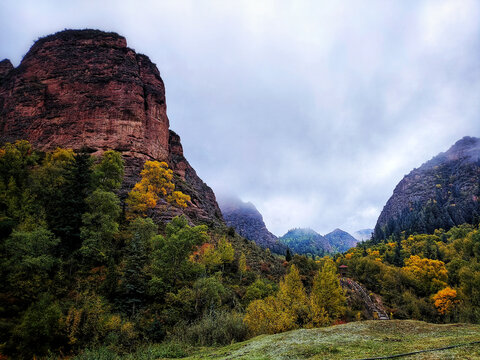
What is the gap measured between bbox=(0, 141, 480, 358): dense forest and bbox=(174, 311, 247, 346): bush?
0.24 feet

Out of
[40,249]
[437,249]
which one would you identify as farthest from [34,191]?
[437,249]

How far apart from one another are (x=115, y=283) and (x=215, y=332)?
10565 millimetres

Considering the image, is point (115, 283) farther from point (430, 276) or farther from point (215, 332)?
point (430, 276)

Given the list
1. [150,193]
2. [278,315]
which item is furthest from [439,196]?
[278,315]

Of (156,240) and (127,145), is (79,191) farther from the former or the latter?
(127,145)

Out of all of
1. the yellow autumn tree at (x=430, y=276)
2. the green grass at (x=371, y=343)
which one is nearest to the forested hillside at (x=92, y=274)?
the green grass at (x=371, y=343)

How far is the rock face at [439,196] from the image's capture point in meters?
111

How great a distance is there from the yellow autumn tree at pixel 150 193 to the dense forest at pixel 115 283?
0.29 meters

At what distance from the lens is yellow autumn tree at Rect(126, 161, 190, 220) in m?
33.1

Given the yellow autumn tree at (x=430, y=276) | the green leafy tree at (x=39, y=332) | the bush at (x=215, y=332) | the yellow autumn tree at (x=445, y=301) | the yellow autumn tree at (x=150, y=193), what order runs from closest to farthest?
the green leafy tree at (x=39, y=332), the bush at (x=215, y=332), the yellow autumn tree at (x=150, y=193), the yellow autumn tree at (x=445, y=301), the yellow autumn tree at (x=430, y=276)

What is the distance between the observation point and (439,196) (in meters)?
138

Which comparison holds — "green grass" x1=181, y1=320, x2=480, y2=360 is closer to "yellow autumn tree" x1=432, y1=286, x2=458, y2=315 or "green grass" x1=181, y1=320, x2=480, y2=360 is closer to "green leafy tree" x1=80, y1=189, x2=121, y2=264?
"green leafy tree" x1=80, y1=189, x2=121, y2=264

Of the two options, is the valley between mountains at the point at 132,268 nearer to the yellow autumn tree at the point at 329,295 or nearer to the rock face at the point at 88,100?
the yellow autumn tree at the point at 329,295

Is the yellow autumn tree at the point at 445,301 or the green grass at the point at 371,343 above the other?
the green grass at the point at 371,343
